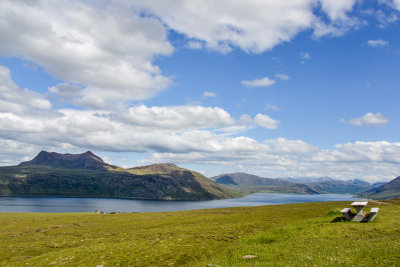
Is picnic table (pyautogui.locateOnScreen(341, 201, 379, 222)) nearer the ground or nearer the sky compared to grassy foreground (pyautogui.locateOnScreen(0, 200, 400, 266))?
nearer the sky

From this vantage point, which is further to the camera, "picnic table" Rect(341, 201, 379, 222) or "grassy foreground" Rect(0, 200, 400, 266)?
"picnic table" Rect(341, 201, 379, 222)

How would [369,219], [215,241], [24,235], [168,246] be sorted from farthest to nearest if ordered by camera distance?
[24,235]
[369,219]
[215,241]
[168,246]

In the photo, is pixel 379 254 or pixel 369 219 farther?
pixel 369 219

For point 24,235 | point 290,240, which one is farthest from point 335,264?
point 24,235

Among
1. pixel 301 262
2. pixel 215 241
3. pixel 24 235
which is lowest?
pixel 24 235

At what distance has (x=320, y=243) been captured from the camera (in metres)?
24.9

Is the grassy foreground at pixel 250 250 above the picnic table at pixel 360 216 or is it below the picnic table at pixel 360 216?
below

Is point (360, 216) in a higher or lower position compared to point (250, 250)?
higher

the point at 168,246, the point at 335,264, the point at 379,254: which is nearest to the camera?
the point at 335,264

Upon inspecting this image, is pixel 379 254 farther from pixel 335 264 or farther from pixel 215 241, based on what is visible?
pixel 215 241

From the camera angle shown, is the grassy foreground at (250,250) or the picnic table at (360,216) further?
the picnic table at (360,216)

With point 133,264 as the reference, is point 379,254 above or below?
above

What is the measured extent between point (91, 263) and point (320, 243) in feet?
75.3

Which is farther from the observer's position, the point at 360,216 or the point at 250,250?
the point at 360,216
